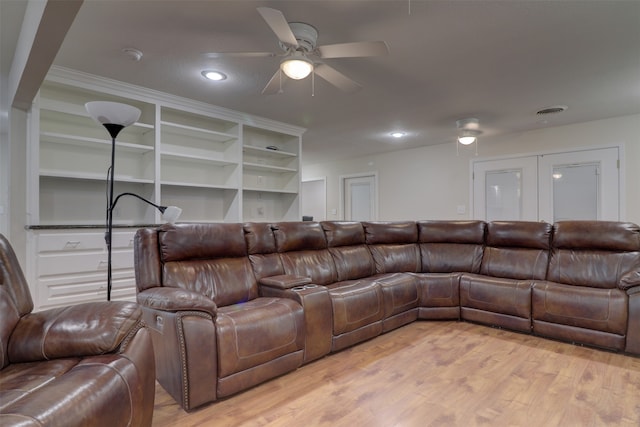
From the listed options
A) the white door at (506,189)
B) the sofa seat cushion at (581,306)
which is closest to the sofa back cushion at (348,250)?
the sofa seat cushion at (581,306)

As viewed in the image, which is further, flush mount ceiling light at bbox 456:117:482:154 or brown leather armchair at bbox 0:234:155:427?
flush mount ceiling light at bbox 456:117:482:154

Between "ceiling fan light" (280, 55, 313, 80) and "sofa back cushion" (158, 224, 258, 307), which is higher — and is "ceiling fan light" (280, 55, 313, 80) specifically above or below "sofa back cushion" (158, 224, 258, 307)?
above

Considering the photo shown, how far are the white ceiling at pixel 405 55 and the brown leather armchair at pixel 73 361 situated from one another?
1674mm

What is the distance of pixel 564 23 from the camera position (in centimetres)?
216

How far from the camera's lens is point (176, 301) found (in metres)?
1.80

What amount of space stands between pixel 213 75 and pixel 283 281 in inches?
77.6

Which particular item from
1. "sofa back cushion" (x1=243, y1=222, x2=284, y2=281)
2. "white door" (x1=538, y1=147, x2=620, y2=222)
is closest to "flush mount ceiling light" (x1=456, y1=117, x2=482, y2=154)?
"white door" (x1=538, y1=147, x2=620, y2=222)

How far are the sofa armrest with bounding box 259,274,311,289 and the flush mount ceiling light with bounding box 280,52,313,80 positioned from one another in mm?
1506

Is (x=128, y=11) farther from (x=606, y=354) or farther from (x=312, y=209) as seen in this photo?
(x=312, y=209)

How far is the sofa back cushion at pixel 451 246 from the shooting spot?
376cm

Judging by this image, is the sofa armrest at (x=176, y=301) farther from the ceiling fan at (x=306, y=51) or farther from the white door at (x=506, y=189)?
the white door at (x=506, y=189)

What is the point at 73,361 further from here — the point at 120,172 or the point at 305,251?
the point at 120,172

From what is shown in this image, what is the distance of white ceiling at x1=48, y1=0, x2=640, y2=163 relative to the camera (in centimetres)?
205

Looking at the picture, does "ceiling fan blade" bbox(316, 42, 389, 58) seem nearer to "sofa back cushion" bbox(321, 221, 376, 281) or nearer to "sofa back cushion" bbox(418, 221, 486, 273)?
"sofa back cushion" bbox(321, 221, 376, 281)
